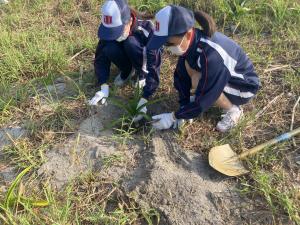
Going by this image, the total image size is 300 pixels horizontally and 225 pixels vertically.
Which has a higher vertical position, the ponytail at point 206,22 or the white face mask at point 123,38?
the ponytail at point 206,22

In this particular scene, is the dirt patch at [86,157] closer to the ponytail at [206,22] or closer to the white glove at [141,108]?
the white glove at [141,108]

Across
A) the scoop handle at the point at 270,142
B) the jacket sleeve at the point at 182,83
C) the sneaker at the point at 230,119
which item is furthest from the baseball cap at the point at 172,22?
the scoop handle at the point at 270,142

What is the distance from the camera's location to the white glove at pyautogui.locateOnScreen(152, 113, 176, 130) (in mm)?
2541

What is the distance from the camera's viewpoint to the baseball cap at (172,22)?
2111mm

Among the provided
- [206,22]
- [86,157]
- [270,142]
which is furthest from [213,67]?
[86,157]

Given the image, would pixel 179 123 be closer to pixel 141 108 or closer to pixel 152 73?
pixel 141 108

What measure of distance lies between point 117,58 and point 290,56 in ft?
4.38

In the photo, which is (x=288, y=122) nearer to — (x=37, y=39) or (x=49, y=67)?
(x=49, y=67)

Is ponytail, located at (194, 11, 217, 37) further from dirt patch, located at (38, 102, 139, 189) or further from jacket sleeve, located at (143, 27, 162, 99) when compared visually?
dirt patch, located at (38, 102, 139, 189)

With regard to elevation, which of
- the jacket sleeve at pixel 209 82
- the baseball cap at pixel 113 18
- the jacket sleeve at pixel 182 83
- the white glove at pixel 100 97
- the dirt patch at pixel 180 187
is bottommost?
the dirt patch at pixel 180 187

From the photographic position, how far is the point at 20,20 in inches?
147

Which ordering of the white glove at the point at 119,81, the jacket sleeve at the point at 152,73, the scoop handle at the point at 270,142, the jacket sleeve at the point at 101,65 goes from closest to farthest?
the scoop handle at the point at 270,142, the jacket sleeve at the point at 152,73, the jacket sleeve at the point at 101,65, the white glove at the point at 119,81

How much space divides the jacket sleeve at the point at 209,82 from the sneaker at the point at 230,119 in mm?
266

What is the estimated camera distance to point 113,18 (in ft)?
8.23
